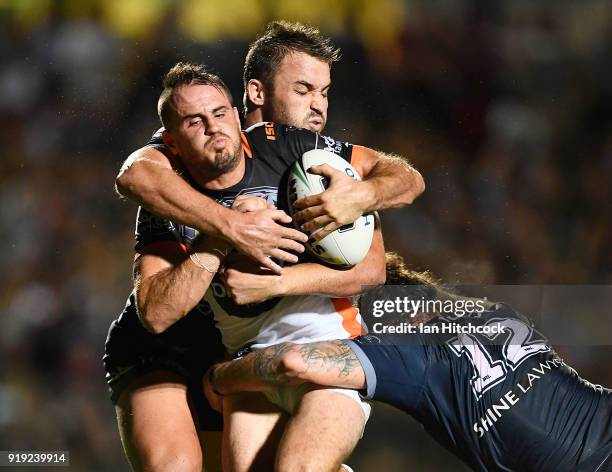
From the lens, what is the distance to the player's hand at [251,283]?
99.0 inches

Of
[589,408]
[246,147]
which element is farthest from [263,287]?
[589,408]

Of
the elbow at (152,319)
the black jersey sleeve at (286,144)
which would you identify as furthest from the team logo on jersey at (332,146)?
the elbow at (152,319)

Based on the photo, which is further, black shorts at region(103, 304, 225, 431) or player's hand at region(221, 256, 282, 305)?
black shorts at region(103, 304, 225, 431)

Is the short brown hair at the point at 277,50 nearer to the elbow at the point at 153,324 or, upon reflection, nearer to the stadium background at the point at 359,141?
the stadium background at the point at 359,141

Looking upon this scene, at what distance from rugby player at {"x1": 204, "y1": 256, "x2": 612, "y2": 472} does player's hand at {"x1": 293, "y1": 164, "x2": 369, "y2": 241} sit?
1.22 ft

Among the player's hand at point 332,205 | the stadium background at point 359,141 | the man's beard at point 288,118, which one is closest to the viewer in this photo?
the player's hand at point 332,205

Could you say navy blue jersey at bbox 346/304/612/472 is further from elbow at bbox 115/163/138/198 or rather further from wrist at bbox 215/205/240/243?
elbow at bbox 115/163/138/198

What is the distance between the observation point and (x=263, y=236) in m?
2.44

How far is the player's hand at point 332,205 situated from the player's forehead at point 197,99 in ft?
1.12

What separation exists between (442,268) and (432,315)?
0.75 m

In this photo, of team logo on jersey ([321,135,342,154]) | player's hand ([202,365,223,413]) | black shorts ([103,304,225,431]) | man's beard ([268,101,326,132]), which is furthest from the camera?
man's beard ([268,101,326,132])

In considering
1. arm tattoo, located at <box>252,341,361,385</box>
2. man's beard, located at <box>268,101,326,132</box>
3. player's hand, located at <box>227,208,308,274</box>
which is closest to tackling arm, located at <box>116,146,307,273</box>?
player's hand, located at <box>227,208,308,274</box>

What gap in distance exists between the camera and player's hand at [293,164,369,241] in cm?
242

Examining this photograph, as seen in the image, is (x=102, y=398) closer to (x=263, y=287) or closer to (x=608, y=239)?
(x=263, y=287)
